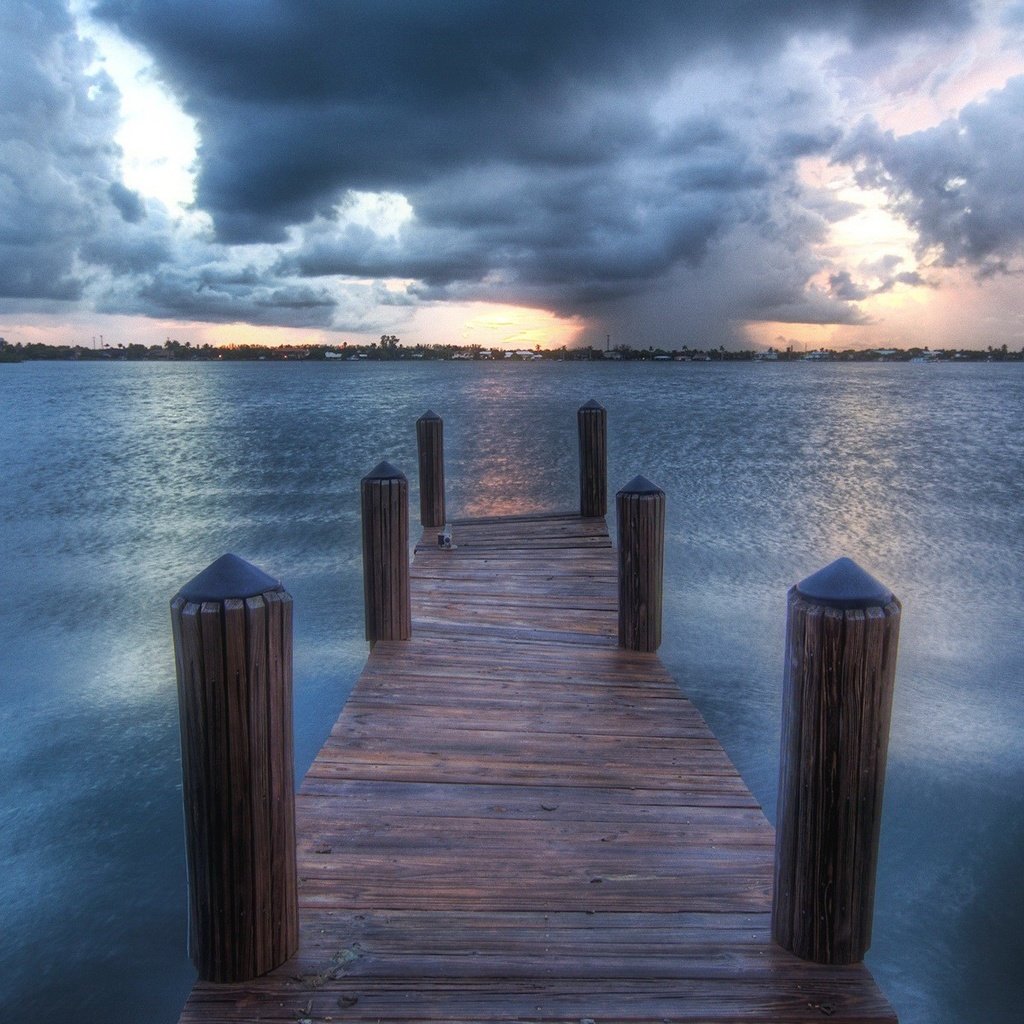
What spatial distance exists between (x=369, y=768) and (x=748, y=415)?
5271cm

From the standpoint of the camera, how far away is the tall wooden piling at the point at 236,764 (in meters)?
2.57

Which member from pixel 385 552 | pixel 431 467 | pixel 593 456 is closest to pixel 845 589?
pixel 385 552

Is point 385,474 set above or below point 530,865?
above

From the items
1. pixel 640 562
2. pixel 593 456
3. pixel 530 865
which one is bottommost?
pixel 530 865

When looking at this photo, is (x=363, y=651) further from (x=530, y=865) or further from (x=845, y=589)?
(x=845, y=589)

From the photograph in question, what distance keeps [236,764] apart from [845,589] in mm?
2008

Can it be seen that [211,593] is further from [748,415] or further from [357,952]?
[748,415]

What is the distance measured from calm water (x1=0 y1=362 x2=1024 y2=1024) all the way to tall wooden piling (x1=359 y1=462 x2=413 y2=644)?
6.75 feet

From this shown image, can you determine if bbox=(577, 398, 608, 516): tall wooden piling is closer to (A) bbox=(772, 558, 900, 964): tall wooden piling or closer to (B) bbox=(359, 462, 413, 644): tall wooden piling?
(B) bbox=(359, 462, 413, 644): tall wooden piling

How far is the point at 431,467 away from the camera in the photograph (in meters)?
10.7

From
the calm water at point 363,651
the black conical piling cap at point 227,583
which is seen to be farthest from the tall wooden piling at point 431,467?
the black conical piling cap at point 227,583

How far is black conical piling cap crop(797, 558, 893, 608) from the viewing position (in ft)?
8.69

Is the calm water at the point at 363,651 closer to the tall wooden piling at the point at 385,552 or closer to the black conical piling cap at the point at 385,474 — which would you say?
the tall wooden piling at the point at 385,552

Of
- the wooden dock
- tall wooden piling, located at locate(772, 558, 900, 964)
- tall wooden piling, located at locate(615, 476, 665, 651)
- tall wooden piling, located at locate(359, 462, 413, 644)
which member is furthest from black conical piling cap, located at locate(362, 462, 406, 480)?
tall wooden piling, located at locate(772, 558, 900, 964)
